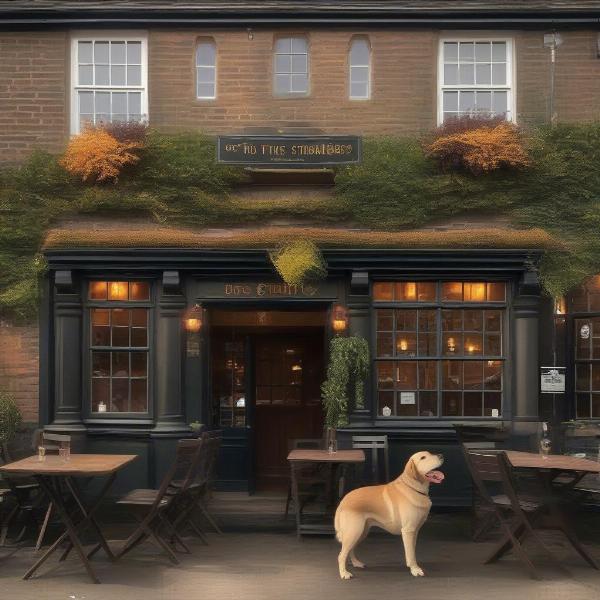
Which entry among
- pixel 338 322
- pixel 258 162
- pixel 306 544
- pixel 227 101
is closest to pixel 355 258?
pixel 338 322

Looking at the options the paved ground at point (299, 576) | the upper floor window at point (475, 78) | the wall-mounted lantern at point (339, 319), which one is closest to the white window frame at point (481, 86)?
the upper floor window at point (475, 78)

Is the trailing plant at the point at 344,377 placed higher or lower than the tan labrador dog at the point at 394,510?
higher

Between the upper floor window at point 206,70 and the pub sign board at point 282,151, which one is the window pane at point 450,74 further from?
the upper floor window at point 206,70

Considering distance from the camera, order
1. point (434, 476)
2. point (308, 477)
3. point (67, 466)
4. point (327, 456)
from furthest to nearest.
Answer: point (308, 477) → point (327, 456) → point (67, 466) → point (434, 476)

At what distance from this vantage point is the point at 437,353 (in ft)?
37.6

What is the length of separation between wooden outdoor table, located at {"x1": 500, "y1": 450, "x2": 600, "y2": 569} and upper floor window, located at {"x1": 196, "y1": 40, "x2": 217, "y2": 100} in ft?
18.9

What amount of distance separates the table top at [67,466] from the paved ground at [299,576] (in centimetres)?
94

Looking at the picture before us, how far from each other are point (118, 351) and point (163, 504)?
2.88 meters

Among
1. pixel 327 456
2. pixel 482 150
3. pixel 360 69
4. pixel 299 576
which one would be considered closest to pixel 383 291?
pixel 482 150

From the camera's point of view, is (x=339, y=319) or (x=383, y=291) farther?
(x=383, y=291)

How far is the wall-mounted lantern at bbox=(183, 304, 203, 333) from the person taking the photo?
11.3 metres

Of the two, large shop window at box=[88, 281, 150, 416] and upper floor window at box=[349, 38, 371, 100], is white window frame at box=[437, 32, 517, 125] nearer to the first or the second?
upper floor window at box=[349, 38, 371, 100]

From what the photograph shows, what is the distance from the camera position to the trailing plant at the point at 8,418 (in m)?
11.2

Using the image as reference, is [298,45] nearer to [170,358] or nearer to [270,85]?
[270,85]
